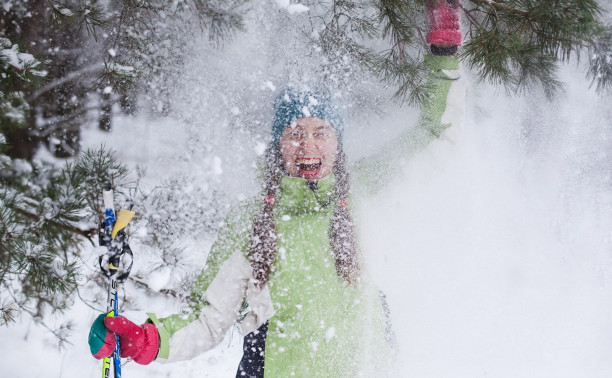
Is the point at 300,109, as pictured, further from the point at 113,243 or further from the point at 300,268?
the point at 113,243

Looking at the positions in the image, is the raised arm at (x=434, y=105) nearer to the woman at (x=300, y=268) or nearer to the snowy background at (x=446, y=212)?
the woman at (x=300, y=268)

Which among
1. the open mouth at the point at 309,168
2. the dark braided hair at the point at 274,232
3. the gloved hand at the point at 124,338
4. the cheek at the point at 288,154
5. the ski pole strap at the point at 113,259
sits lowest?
the gloved hand at the point at 124,338

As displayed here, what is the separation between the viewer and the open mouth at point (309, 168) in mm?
1989

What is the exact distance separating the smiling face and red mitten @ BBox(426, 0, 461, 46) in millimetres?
613

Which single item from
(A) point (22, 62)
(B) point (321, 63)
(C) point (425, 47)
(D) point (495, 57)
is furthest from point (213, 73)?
(D) point (495, 57)

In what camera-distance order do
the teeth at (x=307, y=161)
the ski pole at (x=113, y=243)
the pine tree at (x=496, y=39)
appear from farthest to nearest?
the teeth at (x=307, y=161), the ski pole at (x=113, y=243), the pine tree at (x=496, y=39)

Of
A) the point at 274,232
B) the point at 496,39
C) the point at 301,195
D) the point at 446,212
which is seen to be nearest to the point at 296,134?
the point at 301,195

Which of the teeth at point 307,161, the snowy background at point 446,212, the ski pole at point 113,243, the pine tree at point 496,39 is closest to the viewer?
the pine tree at point 496,39

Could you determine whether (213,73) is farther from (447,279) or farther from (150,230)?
(447,279)

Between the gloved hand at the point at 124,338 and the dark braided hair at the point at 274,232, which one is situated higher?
the dark braided hair at the point at 274,232

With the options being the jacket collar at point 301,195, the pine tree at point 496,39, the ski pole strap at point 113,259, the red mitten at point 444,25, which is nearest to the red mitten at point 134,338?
the ski pole strap at point 113,259

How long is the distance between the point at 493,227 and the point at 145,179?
2.29m

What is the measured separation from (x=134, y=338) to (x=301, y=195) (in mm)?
862

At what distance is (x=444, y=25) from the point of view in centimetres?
188
